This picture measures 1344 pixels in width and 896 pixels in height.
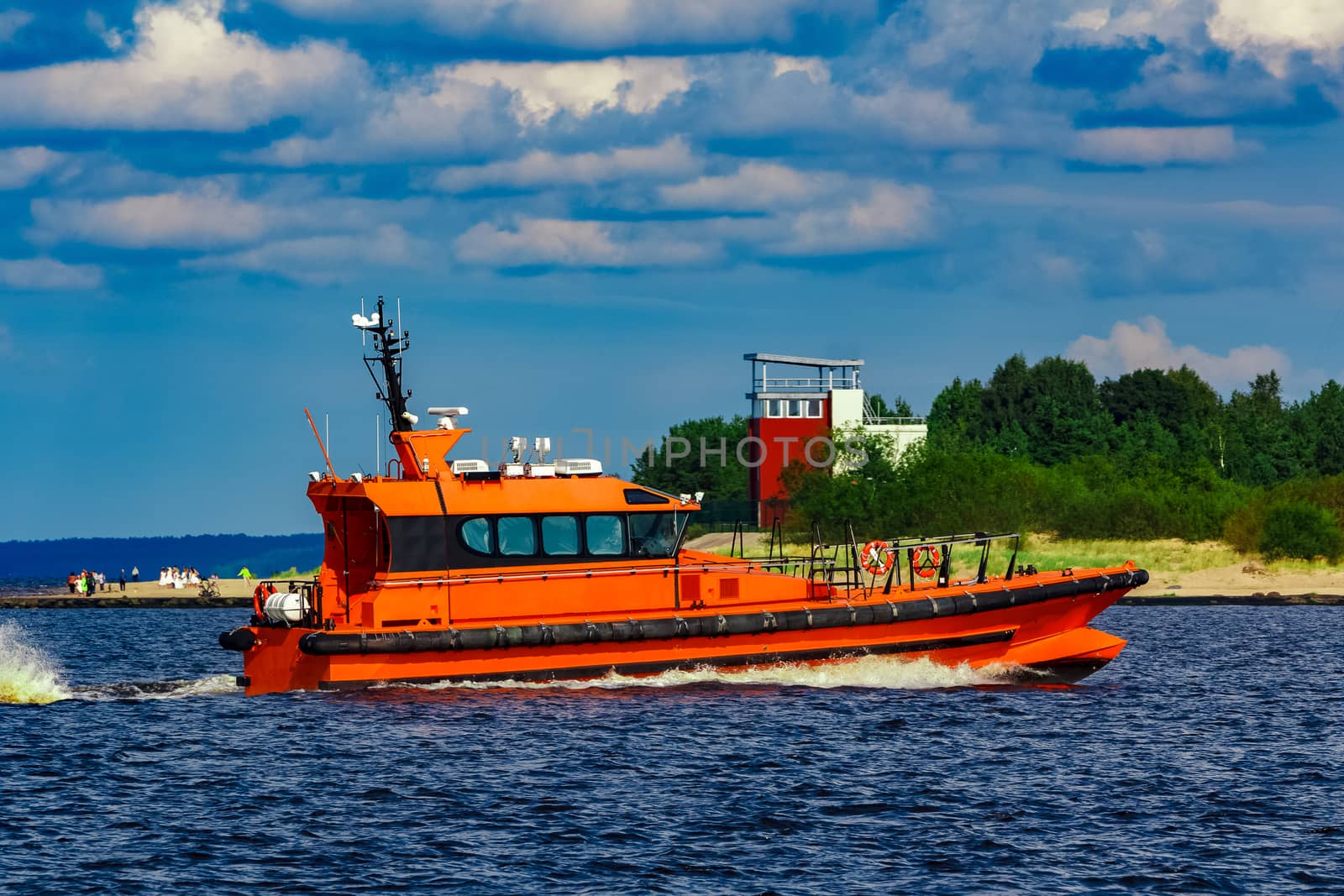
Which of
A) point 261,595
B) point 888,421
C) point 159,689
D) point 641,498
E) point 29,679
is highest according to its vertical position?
point 888,421

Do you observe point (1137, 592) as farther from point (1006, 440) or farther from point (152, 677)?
point (1006, 440)

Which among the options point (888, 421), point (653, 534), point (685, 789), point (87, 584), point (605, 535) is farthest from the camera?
point (888, 421)

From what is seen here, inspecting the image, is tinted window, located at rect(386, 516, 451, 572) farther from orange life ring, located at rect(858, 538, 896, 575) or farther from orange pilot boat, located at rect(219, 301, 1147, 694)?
orange life ring, located at rect(858, 538, 896, 575)

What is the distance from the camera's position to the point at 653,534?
76.3 ft

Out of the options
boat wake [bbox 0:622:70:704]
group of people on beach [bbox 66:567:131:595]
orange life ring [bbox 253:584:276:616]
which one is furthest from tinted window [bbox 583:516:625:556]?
group of people on beach [bbox 66:567:131:595]

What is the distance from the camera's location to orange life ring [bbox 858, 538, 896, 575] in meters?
23.7

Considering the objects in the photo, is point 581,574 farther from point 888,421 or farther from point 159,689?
point 888,421

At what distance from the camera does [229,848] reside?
14.9 metres

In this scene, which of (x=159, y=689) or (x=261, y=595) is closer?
(x=261, y=595)

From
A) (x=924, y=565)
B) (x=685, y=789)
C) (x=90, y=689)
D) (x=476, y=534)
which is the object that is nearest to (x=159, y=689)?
(x=90, y=689)

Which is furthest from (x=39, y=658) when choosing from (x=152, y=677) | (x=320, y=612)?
(x=320, y=612)

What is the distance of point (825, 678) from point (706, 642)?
1.94 meters

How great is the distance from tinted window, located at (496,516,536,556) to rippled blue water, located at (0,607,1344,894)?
198cm

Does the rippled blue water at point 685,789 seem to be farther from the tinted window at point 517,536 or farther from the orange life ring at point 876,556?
the tinted window at point 517,536
